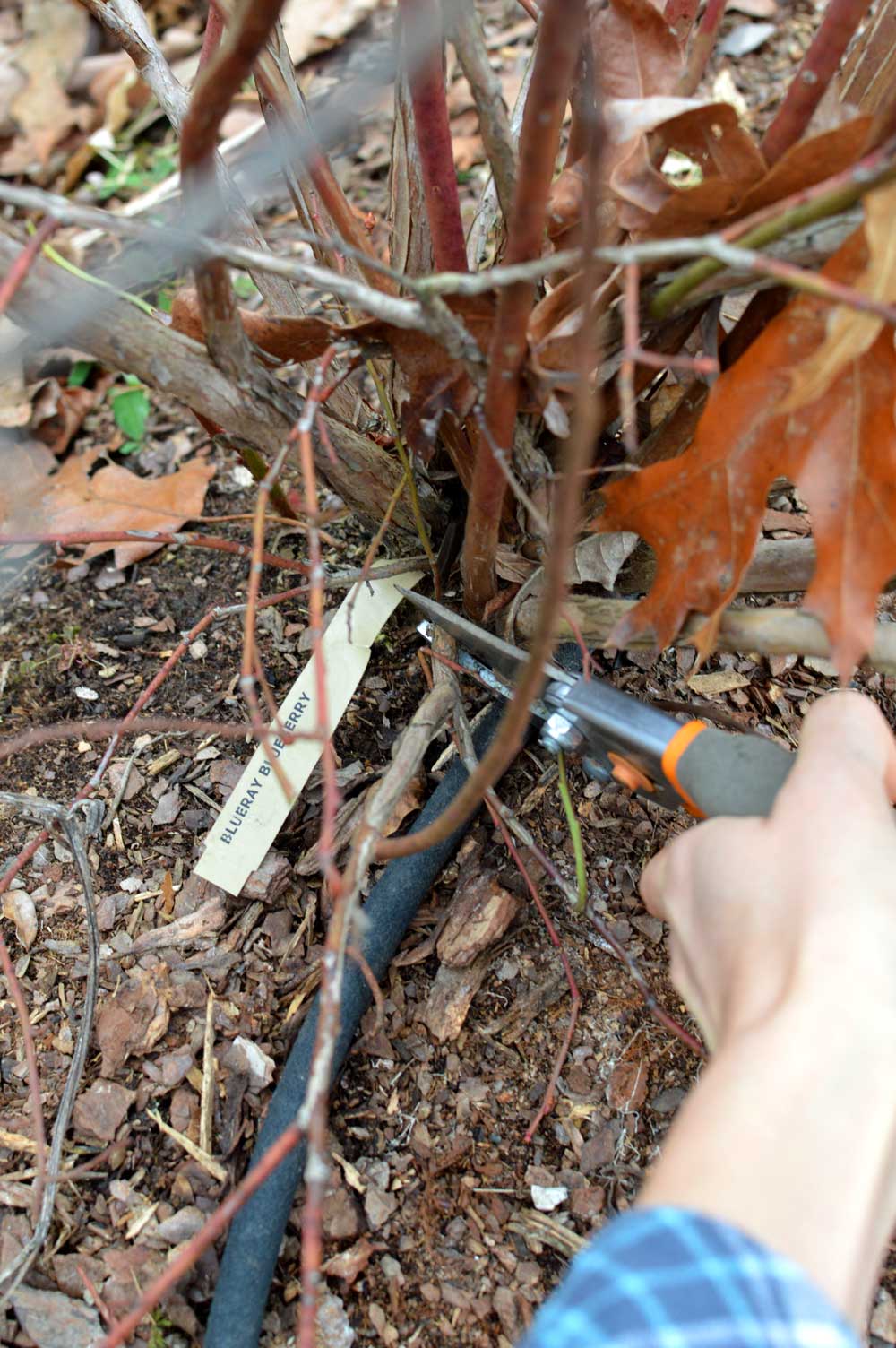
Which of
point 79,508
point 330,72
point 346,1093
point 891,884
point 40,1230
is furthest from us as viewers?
point 330,72

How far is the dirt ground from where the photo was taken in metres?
0.93

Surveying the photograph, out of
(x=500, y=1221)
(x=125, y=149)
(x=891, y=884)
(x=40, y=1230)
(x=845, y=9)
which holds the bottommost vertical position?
(x=500, y=1221)

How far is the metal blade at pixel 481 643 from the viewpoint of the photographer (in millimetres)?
983

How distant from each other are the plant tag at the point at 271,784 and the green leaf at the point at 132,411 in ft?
2.25

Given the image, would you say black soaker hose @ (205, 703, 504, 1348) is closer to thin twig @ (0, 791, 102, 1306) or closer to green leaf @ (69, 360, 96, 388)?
thin twig @ (0, 791, 102, 1306)

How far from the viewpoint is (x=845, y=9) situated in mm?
742

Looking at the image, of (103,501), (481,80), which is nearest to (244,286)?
(103,501)

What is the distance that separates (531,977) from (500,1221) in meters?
0.24

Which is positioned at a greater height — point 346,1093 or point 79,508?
→ point 79,508

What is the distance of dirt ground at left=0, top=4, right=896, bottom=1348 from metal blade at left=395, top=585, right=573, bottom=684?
9 centimetres

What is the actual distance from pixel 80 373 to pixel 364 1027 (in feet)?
4.11

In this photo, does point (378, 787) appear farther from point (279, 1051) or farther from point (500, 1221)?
point (500, 1221)

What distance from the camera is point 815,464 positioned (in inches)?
31.0

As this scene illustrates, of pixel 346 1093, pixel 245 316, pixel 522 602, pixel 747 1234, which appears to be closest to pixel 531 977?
pixel 346 1093
